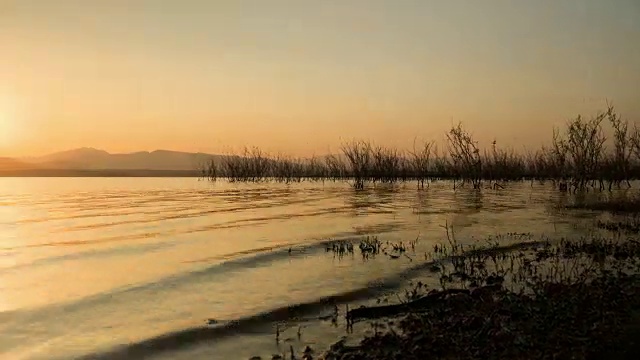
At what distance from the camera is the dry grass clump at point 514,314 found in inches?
215

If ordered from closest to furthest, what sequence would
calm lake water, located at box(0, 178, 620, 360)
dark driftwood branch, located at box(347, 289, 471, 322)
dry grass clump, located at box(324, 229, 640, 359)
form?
dry grass clump, located at box(324, 229, 640, 359) → calm lake water, located at box(0, 178, 620, 360) → dark driftwood branch, located at box(347, 289, 471, 322)

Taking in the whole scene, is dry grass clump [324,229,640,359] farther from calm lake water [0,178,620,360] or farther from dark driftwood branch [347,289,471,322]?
calm lake water [0,178,620,360]

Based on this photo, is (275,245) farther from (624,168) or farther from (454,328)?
(624,168)

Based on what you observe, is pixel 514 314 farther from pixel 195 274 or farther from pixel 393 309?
pixel 195 274

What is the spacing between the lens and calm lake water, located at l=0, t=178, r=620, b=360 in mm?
6984

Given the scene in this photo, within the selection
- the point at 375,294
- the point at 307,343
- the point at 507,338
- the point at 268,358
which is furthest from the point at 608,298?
the point at 268,358

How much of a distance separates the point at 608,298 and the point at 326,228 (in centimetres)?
1120

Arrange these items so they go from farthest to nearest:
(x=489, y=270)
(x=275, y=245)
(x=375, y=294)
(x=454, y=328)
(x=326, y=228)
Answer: (x=326, y=228)
(x=275, y=245)
(x=489, y=270)
(x=375, y=294)
(x=454, y=328)

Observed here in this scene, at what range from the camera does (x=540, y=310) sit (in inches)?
265

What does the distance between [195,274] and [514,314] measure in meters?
6.72

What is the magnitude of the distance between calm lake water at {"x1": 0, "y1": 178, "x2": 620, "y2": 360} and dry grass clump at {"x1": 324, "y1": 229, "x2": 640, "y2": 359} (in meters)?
0.84

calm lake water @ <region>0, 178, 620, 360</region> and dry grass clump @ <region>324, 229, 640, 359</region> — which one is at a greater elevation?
dry grass clump @ <region>324, 229, 640, 359</region>

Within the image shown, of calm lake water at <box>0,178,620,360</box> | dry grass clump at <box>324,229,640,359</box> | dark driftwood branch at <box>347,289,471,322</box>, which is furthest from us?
dark driftwood branch at <box>347,289,471,322</box>

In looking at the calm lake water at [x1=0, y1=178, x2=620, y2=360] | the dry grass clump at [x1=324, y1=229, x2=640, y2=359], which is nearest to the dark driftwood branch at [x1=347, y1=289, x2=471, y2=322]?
the dry grass clump at [x1=324, y1=229, x2=640, y2=359]
